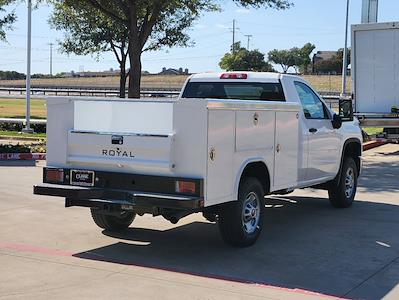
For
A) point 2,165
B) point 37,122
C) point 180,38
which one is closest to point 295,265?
point 2,165

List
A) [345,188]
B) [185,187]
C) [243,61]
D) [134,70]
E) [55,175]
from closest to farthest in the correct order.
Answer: [185,187] < [55,175] < [345,188] < [134,70] < [243,61]

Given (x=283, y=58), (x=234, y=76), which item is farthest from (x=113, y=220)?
(x=283, y=58)

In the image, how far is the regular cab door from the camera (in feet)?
30.1

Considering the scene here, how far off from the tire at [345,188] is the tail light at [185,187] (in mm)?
4392

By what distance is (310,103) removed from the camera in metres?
9.49

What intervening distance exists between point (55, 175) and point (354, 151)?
5692 millimetres

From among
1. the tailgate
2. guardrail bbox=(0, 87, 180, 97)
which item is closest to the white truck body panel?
the tailgate

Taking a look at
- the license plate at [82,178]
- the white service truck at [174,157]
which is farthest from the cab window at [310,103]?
the license plate at [82,178]

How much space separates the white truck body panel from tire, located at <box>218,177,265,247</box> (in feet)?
41.0

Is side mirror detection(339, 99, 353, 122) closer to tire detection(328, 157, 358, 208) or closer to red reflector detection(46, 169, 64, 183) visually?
tire detection(328, 157, 358, 208)

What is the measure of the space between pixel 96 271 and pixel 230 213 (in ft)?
5.60

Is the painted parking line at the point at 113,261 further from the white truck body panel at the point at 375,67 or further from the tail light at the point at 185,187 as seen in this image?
the white truck body panel at the point at 375,67

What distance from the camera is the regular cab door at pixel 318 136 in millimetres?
9180

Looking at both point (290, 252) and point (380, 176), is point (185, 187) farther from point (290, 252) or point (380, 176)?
point (380, 176)
